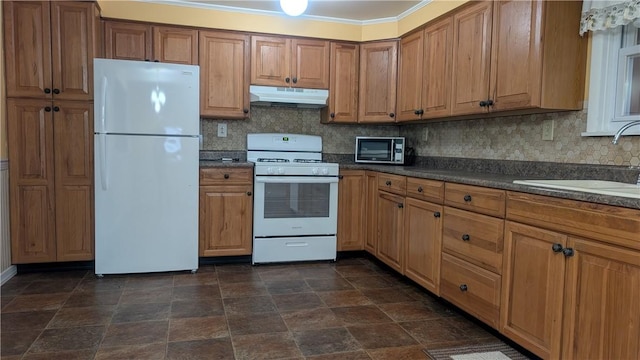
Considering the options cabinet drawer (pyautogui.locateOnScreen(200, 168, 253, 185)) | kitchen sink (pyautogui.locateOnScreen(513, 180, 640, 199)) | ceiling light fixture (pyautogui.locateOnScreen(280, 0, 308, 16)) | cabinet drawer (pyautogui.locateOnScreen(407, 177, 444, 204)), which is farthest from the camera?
cabinet drawer (pyautogui.locateOnScreen(200, 168, 253, 185))

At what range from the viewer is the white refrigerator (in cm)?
310

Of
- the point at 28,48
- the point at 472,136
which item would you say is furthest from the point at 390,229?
the point at 28,48

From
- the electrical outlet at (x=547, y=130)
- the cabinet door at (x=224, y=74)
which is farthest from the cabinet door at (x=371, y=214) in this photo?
the electrical outlet at (x=547, y=130)

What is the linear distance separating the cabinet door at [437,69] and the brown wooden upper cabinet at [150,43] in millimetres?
2004

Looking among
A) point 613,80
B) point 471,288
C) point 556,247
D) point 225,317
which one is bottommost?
point 225,317

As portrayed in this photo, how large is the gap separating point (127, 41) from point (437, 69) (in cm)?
259

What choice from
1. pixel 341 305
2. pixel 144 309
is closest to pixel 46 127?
pixel 144 309

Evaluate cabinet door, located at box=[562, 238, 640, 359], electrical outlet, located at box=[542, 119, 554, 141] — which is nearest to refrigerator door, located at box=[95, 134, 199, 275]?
electrical outlet, located at box=[542, 119, 554, 141]

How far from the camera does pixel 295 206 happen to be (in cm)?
365

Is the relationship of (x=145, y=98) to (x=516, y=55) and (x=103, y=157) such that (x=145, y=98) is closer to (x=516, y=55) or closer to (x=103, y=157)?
(x=103, y=157)

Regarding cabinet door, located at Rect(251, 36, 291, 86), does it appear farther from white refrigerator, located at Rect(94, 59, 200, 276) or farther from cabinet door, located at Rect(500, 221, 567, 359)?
cabinet door, located at Rect(500, 221, 567, 359)

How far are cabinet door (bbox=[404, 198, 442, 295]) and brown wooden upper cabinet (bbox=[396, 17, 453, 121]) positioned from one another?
31.6 inches

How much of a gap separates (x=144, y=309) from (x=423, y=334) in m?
1.70

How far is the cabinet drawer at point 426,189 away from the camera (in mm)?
2656
